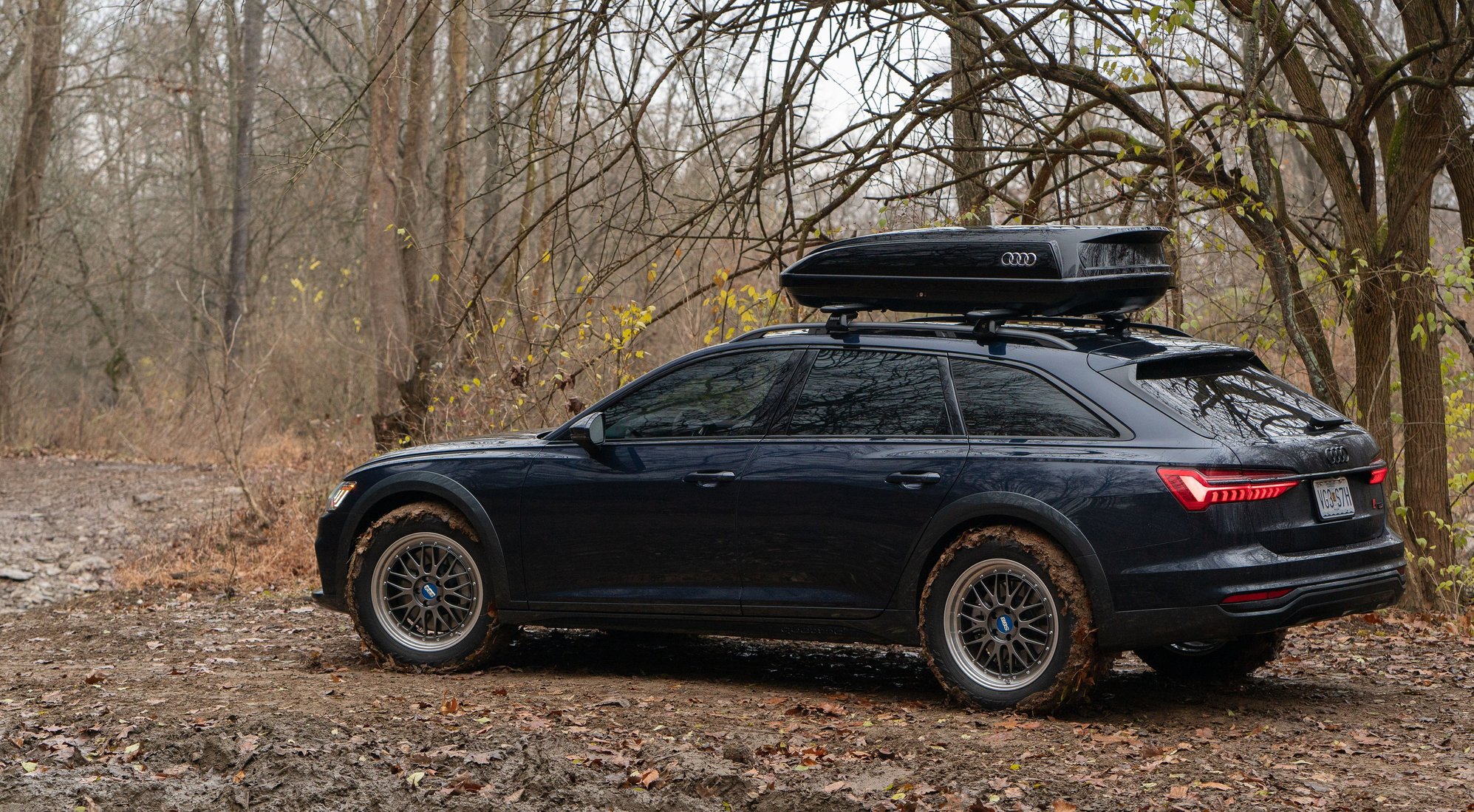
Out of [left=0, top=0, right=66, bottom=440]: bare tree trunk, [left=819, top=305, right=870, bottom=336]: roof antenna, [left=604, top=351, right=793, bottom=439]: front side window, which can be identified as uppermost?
[left=0, top=0, right=66, bottom=440]: bare tree trunk

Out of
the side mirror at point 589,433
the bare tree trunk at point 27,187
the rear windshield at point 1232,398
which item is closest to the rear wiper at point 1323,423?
the rear windshield at point 1232,398

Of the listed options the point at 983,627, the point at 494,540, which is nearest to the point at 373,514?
the point at 494,540

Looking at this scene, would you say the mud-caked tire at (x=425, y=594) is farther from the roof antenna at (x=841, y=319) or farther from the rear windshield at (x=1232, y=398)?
the rear windshield at (x=1232, y=398)

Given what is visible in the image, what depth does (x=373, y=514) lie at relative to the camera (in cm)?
736

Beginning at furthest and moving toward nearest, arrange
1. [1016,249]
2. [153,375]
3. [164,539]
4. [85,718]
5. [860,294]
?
[153,375] → [164,539] → [860,294] → [1016,249] → [85,718]

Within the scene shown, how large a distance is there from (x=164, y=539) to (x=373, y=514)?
6902mm

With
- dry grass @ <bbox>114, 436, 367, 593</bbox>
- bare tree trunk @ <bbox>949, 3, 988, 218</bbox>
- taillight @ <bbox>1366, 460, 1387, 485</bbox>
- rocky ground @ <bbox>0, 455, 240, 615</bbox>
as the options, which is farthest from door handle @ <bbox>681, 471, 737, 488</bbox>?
rocky ground @ <bbox>0, 455, 240, 615</bbox>

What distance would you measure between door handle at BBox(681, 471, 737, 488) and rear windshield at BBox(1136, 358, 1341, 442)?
1827mm

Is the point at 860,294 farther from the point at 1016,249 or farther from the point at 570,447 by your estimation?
the point at 570,447

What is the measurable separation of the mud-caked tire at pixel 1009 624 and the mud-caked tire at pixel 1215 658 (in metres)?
1.21

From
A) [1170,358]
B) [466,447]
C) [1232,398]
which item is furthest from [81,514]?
[1232,398]

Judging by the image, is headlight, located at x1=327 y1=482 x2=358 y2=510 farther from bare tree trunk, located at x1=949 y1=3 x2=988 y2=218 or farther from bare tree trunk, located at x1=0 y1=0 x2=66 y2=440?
bare tree trunk, located at x1=0 y1=0 x2=66 y2=440

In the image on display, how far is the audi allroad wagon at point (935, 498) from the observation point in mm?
5613

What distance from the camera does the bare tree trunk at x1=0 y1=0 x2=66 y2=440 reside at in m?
20.5
